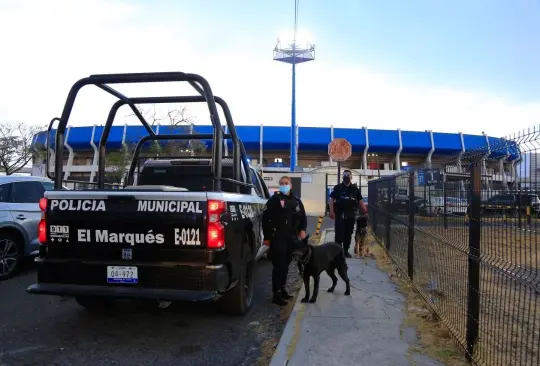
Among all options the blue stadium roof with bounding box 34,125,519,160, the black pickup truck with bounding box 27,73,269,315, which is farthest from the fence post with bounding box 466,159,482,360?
the blue stadium roof with bounding box 34,125,519,160

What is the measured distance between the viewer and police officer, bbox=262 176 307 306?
564 centimetres

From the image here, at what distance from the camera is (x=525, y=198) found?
8.93ft

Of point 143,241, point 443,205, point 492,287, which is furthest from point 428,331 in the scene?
point 143,241

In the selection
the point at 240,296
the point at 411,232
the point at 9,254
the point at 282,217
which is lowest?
the point at 240,296

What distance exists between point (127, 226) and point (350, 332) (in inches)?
99.4

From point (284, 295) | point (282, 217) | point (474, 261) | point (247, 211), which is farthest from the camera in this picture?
point (284, 295)

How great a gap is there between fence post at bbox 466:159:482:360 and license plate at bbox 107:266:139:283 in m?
3.07

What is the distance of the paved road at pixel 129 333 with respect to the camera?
13.1 ft

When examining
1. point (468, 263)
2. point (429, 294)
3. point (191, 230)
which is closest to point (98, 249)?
point (191, 230)

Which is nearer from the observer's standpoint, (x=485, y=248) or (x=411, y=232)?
(x=485, y=248)

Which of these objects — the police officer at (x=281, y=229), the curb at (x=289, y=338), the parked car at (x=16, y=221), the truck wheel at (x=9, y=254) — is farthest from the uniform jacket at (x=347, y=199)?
the truck wheel at (x=9, y=254)

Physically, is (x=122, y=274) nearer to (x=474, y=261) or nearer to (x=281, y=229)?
(x=281, y=229)

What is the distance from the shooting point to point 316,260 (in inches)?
219

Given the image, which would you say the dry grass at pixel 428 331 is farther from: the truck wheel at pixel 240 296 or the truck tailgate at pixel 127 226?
the truck tailgate at pixel 127 226
